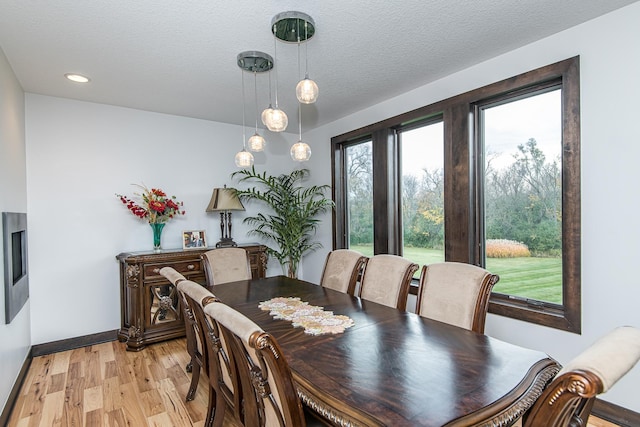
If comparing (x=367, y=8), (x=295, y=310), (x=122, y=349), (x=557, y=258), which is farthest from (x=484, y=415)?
(x=122, y=349)

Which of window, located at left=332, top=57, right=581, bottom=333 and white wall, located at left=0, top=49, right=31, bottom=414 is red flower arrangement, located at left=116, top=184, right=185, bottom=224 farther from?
window, located at left=332, top=57, right=581, bottom=333

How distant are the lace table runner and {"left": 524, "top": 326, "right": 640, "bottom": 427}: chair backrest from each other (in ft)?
3.26

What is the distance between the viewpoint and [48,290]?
133 inches

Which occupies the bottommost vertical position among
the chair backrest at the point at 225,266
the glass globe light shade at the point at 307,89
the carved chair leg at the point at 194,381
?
the carved chair leg at the point at 194,381

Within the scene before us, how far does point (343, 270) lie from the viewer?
282 centimetres

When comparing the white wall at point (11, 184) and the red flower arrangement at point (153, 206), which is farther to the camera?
the red flower arrangement at point (153, 206)

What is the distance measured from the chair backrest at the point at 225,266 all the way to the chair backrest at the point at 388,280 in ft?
A: 4.14

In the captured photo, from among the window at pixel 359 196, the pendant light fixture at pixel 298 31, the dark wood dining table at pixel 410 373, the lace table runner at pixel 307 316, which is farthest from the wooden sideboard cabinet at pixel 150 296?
the pendant light fixture at pixel 298 31

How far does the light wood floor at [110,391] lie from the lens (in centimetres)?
220

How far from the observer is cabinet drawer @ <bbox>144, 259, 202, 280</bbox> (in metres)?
3.43

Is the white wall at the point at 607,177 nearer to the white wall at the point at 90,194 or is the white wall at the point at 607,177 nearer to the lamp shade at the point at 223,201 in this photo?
the lamp shade at the point at 223,201

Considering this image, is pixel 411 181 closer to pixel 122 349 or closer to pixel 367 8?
pixel 367 8

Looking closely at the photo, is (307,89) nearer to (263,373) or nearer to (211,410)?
(263,373)

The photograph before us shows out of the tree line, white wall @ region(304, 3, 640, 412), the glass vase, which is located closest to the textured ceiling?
white wall @ region(304, 3, 640, 412)
